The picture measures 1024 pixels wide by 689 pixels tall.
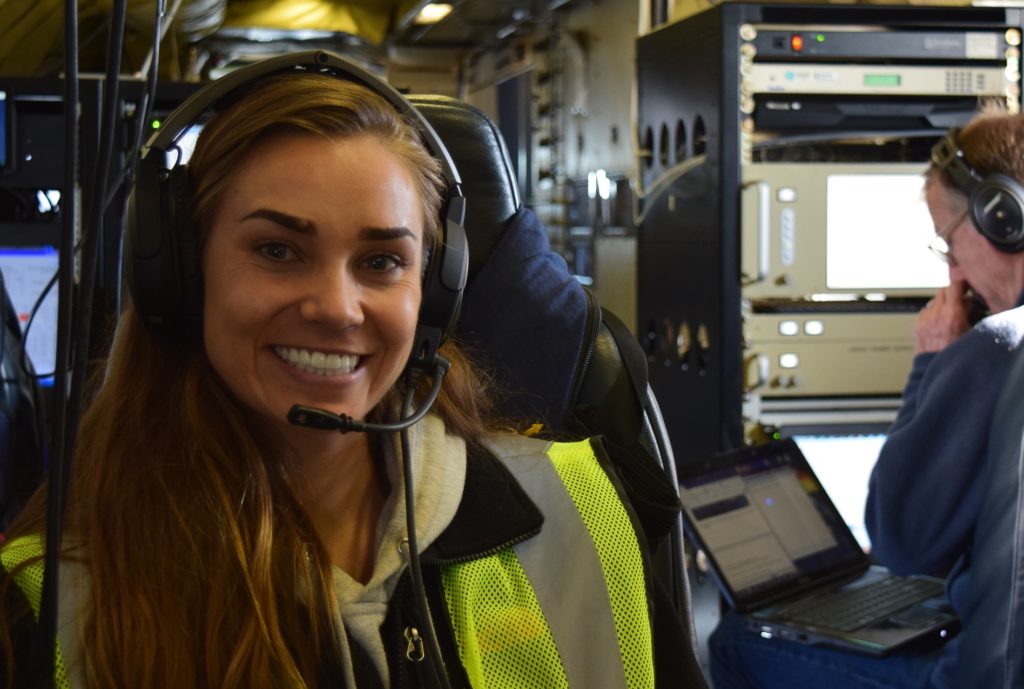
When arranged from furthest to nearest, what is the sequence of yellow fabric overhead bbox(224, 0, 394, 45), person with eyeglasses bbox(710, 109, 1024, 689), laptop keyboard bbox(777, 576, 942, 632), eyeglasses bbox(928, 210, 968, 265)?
yellow fabric overhead bbox(224, 0, 394, 45), eyeglasses bbox(928, 210, 968, 265), laptop keyboard bbox(777, 576, 942, 632), person with eyeglasses bbox(710, 109, 1024, 689)

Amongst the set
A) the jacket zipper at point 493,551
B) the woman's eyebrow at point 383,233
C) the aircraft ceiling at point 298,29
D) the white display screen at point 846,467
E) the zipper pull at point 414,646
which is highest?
the aircraft ceiling at point 298,29

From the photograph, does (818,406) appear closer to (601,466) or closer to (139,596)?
(601,466)

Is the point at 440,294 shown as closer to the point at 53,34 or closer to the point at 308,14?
the point at 53,34

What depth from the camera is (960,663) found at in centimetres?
166

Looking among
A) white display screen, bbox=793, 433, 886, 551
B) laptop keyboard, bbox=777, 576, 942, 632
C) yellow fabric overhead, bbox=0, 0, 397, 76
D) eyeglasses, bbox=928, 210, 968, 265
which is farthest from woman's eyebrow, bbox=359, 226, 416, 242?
white display screen, bbox=793, 433, 886, 551

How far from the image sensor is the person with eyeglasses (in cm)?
179

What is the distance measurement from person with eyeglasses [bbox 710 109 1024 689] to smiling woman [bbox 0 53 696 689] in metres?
0.94

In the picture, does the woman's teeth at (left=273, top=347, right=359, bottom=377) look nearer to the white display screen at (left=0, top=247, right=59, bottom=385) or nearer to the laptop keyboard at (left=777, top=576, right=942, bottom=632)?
the laptop keyboard at (left=777, top=576, right=942, bottom=632)

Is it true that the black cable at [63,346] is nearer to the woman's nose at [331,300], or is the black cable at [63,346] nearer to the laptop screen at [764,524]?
the woman's nose at [331,300]

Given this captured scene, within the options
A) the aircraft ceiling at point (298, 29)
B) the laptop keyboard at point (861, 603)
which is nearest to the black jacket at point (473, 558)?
the laptop keyboard at point (861, 603)

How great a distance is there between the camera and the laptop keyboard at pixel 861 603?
6.21ft

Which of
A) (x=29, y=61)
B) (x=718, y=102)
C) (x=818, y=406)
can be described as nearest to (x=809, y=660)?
(x=818, y=406)

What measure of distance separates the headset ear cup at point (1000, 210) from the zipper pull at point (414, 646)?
1339mm

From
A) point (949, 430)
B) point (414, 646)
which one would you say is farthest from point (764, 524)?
point (414, 646)
